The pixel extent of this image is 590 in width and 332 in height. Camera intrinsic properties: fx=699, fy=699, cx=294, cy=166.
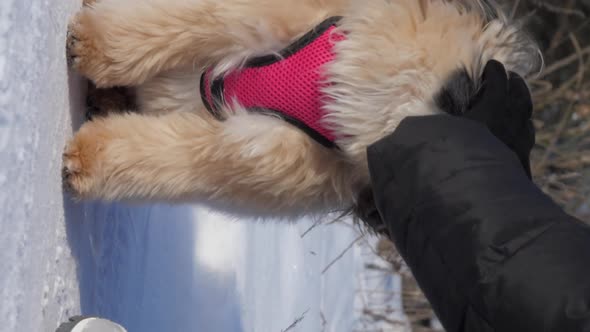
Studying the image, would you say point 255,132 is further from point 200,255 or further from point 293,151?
point 200,255

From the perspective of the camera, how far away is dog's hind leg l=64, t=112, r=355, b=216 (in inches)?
75.8

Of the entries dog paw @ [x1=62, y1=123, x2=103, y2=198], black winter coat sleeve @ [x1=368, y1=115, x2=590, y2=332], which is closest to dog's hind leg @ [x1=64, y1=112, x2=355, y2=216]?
dog paw @ [x1=62, y1=123, x2=103, y2=198]

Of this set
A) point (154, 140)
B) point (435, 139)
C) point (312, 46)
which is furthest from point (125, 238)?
point (435, 139)

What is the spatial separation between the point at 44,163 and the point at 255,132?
56 centimetres

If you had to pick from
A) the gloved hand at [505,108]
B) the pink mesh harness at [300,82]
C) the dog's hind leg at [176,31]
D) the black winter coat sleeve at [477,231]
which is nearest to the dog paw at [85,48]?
the dog's hind leg at [176,31]

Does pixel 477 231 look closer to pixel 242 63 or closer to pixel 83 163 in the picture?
pixel 242 63

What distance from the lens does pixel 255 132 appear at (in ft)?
6.29

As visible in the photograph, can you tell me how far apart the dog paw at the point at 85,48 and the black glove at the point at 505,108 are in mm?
1052

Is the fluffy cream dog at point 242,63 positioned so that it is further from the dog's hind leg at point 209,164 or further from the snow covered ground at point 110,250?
the snow covered ground at point 110,250

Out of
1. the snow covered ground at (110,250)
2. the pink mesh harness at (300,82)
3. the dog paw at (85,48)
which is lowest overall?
the snow covered ground at (110,250)

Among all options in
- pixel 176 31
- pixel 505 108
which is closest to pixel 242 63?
pixel 176 31

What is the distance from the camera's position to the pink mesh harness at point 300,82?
191 centimetres

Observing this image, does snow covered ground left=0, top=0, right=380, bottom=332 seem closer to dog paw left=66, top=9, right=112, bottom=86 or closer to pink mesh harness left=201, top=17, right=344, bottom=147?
dog paw left=66, top=9, right=112, bottom=86

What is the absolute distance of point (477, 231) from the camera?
1.43m
